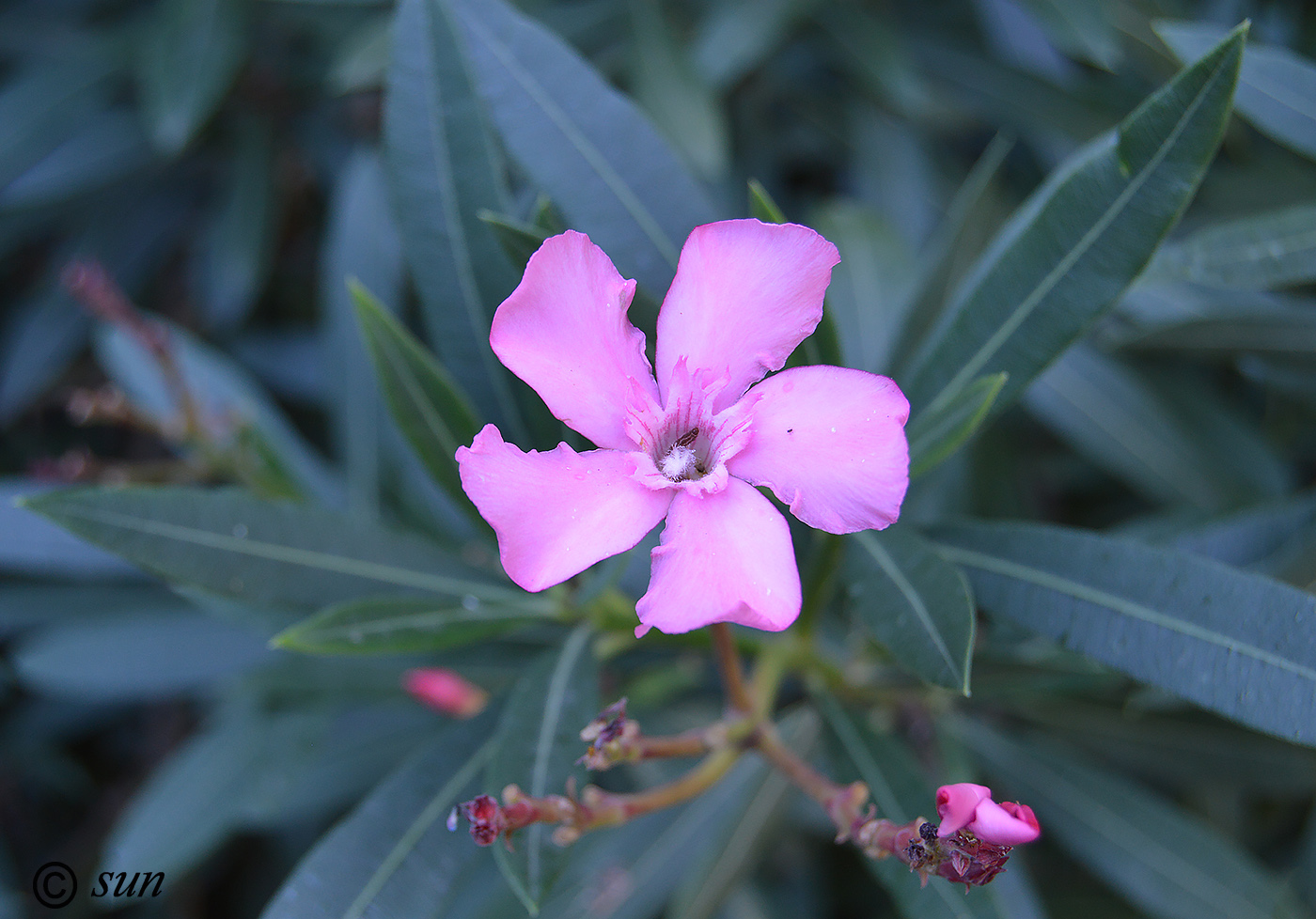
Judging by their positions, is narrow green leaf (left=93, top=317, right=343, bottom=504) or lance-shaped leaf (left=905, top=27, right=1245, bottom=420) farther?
narrow green leaf (left=93, top=317, right=343, bottom=504)

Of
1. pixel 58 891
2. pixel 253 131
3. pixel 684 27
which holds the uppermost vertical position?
pixel 684 27

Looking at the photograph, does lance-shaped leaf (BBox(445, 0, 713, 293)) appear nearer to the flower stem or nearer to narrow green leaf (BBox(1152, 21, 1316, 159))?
the flower stem

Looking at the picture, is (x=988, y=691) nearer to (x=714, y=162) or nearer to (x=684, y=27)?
(x=714, y=162)

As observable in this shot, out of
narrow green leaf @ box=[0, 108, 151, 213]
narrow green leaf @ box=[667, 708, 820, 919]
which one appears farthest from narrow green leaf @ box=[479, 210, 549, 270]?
narrow green leaf @ box=[0, 108, 151, 213]

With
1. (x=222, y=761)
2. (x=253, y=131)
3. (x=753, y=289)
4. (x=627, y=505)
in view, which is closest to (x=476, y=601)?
(x=627, y=505)

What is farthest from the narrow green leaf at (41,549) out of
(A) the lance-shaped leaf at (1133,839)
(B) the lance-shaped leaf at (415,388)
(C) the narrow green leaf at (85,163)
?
(A) the lance-shaped leaf at (1133,839)

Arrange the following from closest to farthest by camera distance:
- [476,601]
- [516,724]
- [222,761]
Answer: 1. [516,724]
2. [476,601]
3. [222,761]

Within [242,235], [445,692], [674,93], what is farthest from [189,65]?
[445,692]
